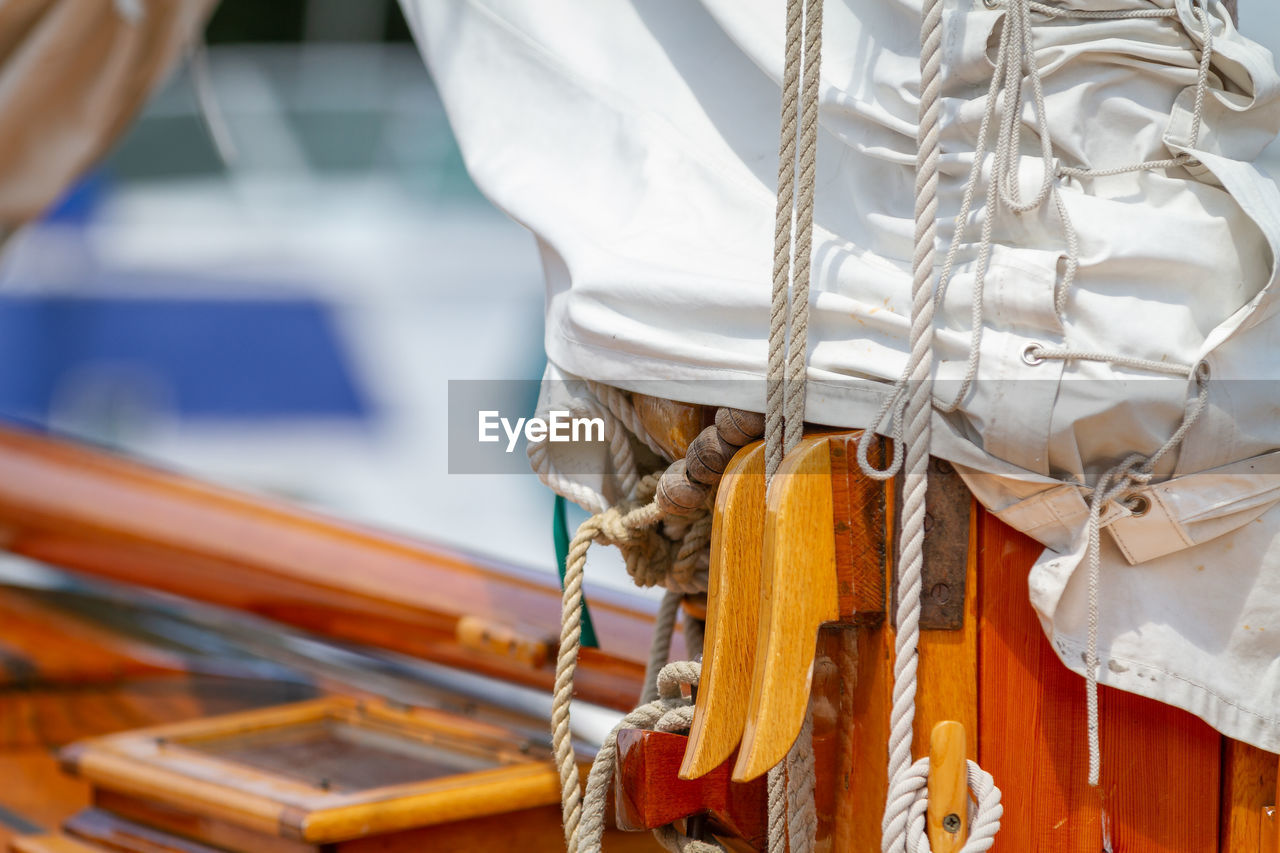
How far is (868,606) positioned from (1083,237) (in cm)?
30

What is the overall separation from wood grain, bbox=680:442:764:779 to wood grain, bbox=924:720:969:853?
14 centimetres

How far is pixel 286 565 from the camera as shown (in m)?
2.10

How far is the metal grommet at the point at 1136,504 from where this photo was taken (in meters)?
0.78

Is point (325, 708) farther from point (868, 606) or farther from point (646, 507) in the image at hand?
point (868, 606)

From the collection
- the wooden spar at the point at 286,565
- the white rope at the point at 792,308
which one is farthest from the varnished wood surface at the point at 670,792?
the wooden spar at the point at 286,565

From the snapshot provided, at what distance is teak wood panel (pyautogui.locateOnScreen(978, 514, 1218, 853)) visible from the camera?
2.74 ft

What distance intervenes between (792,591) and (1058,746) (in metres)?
0.24

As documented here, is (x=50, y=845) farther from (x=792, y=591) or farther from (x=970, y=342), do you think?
(x=970, y=342)

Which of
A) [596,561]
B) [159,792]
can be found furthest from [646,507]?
[596,561]

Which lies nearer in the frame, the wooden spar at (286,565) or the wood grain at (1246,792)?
the wood grain at (1246,792)

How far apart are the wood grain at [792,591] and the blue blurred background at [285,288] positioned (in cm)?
323

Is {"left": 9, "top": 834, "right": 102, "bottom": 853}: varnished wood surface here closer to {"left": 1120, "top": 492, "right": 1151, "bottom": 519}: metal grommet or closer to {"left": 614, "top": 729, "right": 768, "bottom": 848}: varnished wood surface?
{"left": 614, "top": 729, "right": 768, "bottom": 848}: varnished wood surface

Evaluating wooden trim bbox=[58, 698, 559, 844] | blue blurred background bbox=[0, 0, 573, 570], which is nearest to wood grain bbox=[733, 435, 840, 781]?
wooden trim bbox=[58, 698, 559, 844]

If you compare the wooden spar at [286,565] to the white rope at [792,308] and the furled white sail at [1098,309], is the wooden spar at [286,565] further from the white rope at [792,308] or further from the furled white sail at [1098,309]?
the furled white sail at [1098,309]
